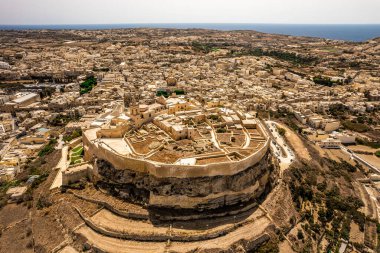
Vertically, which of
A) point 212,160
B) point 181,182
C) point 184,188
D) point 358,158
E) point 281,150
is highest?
point 212,160

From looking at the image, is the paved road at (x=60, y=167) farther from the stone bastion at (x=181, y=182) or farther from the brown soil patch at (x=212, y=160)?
the brown soil patch at (x=212, y=160)

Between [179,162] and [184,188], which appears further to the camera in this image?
[179,162]

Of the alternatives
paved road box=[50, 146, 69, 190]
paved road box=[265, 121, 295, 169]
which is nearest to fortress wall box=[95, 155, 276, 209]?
paved road box=[50, 146, 69, 190]

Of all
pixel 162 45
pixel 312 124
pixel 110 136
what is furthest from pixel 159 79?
pixel 162 45

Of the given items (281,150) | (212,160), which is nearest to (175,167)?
(212,160)

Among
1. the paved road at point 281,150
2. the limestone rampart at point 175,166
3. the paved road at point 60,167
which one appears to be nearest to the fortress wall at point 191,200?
the limestone rampart at point 175,166

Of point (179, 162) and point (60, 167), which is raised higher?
point (179, 162)

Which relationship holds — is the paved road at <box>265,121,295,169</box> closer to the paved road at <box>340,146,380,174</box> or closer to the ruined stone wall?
the ruined stone wall

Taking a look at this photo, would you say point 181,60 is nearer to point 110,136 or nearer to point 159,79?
point 159,79

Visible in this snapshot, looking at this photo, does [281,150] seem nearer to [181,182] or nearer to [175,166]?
[181,182]
